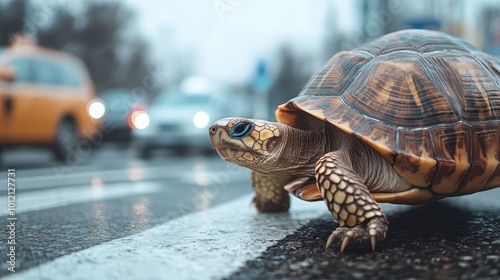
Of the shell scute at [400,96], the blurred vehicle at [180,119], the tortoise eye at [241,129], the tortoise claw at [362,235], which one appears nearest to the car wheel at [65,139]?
the blurred vehicle at [180,119]

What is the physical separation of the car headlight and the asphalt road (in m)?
9.09

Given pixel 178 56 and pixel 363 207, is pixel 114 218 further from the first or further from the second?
pixel 178 56

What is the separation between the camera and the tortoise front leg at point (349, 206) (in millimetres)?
2049

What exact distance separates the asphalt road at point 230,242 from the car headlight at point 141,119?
9.09 meters

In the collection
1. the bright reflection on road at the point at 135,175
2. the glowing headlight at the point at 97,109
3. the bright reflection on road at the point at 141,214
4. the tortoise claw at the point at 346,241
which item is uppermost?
the glowing headlight at the point at 97,109

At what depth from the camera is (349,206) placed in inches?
84.6

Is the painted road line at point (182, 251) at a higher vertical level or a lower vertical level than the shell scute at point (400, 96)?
lower

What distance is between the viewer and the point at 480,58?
9.39 ft

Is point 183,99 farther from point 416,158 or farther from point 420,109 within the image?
point 416,158

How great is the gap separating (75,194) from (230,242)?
8.67ft

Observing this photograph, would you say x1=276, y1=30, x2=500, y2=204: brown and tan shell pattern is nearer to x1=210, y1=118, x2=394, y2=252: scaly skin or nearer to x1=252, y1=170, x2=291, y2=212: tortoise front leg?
x1=210, y1=118, x2=394, y2=252: scaly skin

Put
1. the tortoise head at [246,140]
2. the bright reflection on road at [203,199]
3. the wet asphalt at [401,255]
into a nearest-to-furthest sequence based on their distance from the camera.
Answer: the wet asphalt at [401,255] → the tortoise head at [246,140] → the bright reflection on road at [203,199]

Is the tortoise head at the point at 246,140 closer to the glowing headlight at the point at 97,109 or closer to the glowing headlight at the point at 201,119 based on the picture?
the glowing headlight at the point at 97,109

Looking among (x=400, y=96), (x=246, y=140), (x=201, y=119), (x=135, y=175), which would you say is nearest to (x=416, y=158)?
(x=400, y=96)
